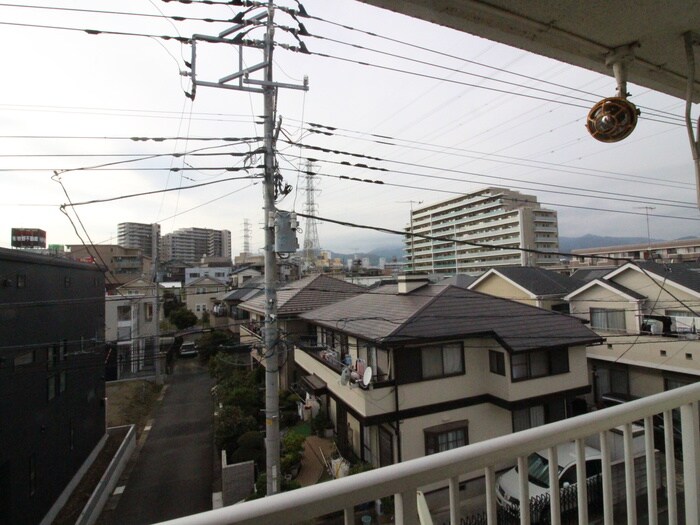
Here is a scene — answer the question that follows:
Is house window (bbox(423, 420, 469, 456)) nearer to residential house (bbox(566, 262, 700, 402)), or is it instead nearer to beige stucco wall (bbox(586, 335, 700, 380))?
residential house (bbox(566, 262, 700, 402))

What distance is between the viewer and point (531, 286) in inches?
629

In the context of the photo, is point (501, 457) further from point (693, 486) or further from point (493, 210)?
point (493, 210)

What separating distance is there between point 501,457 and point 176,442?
13.1 metres

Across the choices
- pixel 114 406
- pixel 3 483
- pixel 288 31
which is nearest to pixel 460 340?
pixel 288 31

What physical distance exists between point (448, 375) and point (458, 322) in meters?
1.29

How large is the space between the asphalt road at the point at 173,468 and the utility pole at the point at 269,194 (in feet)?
10.8

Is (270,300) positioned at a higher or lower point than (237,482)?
higher

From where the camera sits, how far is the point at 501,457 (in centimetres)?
95

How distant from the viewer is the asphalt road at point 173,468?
8.05 meters

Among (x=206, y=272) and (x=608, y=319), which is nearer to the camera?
(x=608, y=319)

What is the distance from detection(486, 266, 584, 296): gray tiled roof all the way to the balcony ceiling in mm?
15346

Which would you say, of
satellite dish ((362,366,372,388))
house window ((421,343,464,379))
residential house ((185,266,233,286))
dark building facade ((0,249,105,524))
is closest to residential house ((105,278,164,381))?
dark building facade ((0,249,105,524))

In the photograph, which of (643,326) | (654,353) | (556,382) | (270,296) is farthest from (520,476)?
(643,326)

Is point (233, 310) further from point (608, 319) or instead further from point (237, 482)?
point (608, 319)
